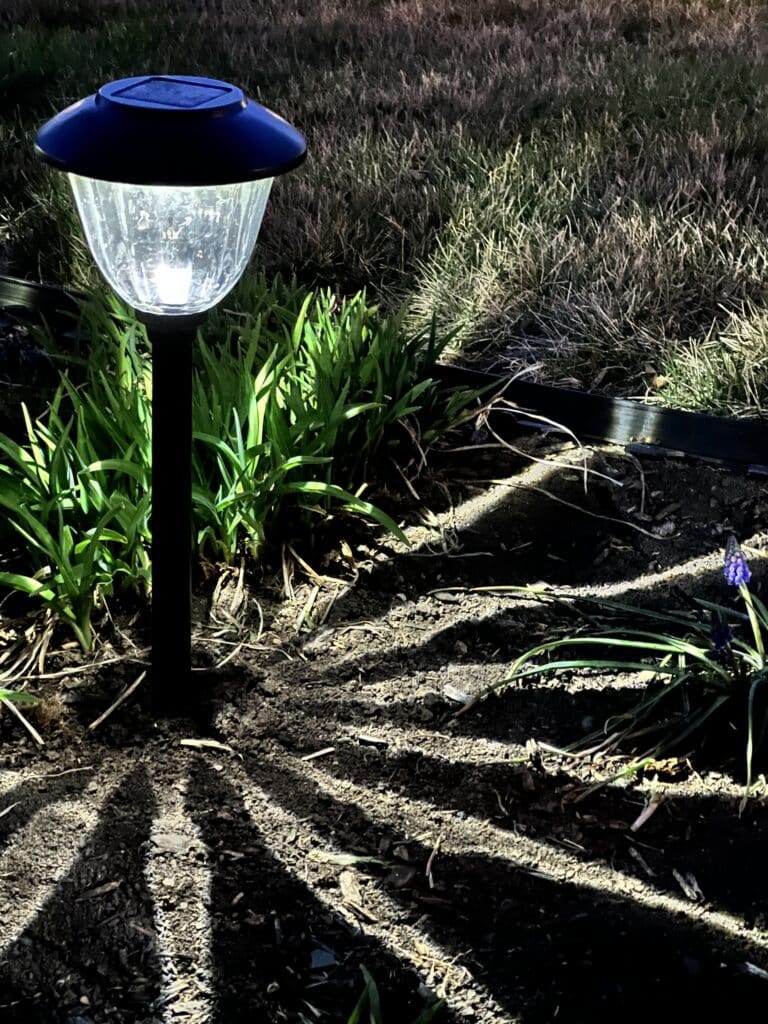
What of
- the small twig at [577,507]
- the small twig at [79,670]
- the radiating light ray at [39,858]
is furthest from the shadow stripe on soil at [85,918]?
the small twig at [577,507]

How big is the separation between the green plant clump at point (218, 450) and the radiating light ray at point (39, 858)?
1.51 ft

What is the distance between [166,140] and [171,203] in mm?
138

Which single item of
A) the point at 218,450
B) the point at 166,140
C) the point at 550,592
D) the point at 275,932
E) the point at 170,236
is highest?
the point at 166,140

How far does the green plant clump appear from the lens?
7.95ft

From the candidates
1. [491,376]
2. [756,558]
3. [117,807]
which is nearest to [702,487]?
[756,558]

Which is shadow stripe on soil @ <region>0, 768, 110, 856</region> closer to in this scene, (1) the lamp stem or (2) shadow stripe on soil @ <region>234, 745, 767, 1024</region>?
(1) the lamp stem

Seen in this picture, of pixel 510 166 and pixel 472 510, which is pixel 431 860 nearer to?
pixel 472 510

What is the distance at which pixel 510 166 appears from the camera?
4.96m

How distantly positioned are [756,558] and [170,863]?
1685 mm

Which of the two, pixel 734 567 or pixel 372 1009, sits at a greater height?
pixel 734 567

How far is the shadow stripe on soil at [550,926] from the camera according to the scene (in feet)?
5.71

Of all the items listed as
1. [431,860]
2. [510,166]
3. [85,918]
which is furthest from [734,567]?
[510,166]

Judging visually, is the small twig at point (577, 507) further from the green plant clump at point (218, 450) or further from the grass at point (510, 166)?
the grass at point (510, 166)

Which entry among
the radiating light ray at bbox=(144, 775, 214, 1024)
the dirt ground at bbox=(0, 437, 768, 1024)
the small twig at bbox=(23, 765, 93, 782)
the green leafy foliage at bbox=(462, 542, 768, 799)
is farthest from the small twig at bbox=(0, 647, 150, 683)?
the green leafy foliage at bbox=(462, 542, 768, 799)
